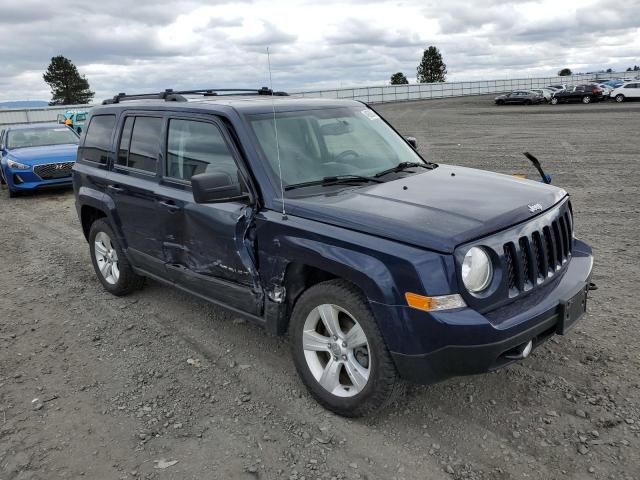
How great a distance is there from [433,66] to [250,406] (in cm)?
9739

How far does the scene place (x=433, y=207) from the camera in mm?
3318

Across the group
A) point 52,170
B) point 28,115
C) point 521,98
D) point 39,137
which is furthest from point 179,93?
point 521,98

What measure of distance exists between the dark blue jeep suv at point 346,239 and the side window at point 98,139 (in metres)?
0.36

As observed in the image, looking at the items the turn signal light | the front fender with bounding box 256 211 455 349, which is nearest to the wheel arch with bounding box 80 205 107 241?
the front fender with bounding box 256 211 455 349

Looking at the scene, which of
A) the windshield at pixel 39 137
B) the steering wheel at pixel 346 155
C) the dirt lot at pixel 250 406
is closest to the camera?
the dirt lot at pixel 250 406

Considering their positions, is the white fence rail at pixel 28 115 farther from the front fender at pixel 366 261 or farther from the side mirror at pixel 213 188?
the front fender at pixel 366 261

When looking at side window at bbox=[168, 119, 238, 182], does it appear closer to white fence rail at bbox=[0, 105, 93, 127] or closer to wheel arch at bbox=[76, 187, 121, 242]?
wheel arch at bbox=[76, 187, 121, 242]

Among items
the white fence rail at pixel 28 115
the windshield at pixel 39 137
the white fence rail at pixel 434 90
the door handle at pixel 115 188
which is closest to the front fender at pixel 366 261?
the door handle at pixel 115 188

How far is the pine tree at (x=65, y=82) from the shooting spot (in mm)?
77750

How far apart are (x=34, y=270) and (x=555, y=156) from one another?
12.7m

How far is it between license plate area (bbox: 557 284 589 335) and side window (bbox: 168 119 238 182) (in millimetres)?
2251

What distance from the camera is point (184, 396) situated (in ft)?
12.7

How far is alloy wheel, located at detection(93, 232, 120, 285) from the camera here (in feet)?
18.8

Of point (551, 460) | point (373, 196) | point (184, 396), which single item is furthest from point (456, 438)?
point (184, 396)
